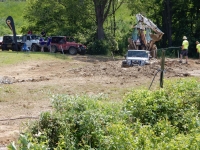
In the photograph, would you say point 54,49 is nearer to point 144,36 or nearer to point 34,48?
point 34,48

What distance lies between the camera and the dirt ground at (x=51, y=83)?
44.2 ft

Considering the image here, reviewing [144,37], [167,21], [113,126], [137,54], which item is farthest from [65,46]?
[113,126]

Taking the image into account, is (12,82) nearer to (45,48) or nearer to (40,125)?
(40,125)

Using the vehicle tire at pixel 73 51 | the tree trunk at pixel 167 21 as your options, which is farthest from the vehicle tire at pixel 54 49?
the tree trunk at pixel 167 21

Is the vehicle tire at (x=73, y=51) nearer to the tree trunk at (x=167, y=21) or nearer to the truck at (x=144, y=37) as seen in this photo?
the truck at (x=144, y=37)

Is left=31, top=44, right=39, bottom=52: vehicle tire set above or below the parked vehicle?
below

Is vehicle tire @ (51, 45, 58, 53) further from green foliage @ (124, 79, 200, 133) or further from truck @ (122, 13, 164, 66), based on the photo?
green foliage @ (124, 79, 200, 133)

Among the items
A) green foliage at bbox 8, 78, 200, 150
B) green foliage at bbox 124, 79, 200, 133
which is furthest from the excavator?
green foliage at bbox 8, 78, 200, 150

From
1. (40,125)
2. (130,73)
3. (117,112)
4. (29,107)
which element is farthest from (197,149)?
(130,73)

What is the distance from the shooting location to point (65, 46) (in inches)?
1414

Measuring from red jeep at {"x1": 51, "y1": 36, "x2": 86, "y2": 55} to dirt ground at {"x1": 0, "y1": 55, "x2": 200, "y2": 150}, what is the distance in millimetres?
6001

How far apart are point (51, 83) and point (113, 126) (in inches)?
473

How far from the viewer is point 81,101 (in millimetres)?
8781

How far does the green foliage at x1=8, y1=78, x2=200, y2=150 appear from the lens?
7.51 metres
